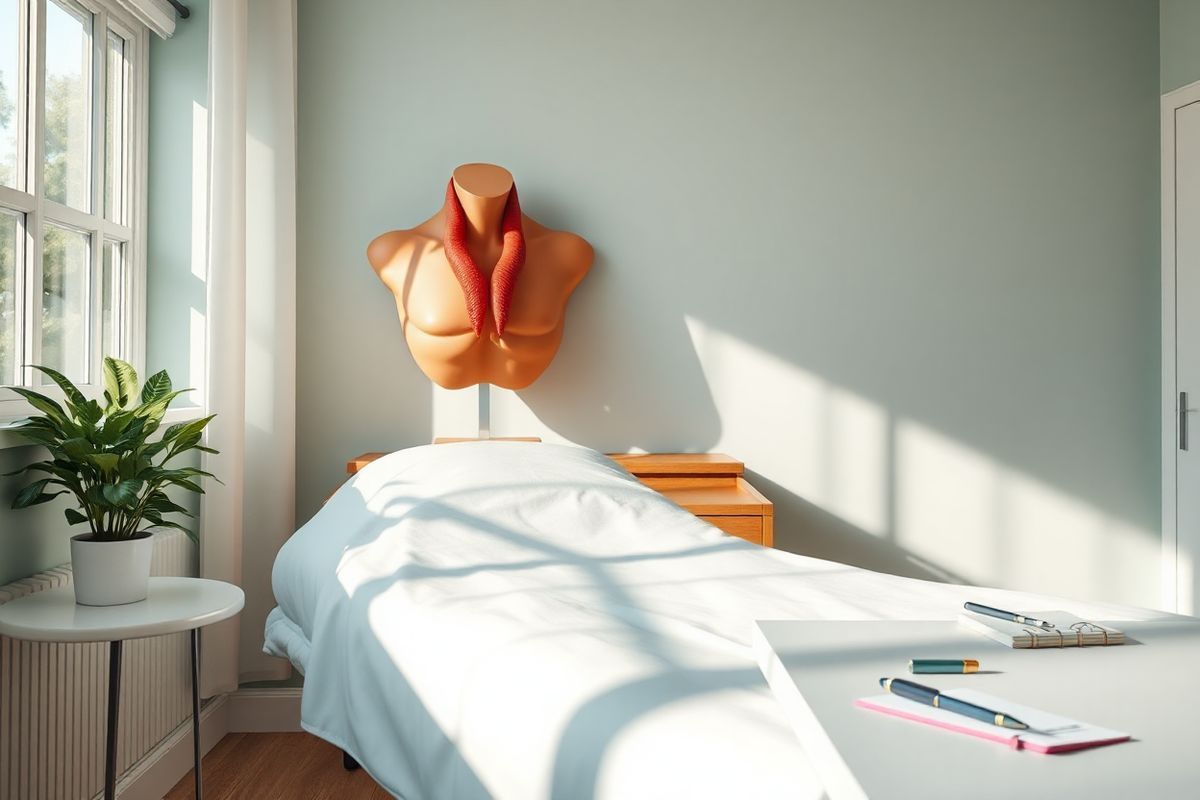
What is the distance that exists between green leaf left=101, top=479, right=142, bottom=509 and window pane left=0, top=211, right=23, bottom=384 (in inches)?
17.5

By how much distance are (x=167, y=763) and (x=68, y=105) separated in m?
1.63

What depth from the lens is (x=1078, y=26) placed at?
9.76ft

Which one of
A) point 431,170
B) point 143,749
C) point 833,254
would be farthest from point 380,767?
point 833,254

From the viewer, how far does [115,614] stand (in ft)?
5.48

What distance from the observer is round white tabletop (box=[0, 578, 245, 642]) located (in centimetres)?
155

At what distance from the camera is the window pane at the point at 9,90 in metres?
1.89

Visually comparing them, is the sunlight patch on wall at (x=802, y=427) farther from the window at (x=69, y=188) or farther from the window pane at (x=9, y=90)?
the window pane at (x=9, y=90)

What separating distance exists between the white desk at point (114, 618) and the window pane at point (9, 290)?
492 millimetres

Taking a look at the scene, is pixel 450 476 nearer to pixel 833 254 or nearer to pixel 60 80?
pixel 60 80

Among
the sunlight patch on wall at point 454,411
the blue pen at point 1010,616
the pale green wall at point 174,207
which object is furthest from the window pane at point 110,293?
the blue pen at point 1010,616

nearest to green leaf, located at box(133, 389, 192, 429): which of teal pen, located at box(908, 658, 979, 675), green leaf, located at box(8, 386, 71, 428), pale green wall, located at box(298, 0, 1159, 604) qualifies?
green leaf, located at box(8, 386, 71, 428)

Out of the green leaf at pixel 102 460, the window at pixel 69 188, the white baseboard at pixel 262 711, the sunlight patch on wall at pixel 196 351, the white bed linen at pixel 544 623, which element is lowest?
the white baseboard at pixel 262 711

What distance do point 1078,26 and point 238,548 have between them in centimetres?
305

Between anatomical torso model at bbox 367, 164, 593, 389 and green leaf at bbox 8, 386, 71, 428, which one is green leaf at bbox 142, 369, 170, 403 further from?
anatomical torso model at bbox 367, 164, 593, 389
